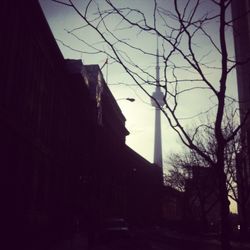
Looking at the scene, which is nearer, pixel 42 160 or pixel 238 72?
pixel 42 160

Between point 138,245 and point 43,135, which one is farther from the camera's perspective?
point 43,135

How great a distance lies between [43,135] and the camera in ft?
82.0

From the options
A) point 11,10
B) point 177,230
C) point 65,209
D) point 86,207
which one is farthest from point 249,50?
point 11,10

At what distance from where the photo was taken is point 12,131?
18.6m

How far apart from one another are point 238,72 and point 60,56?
54556 millimetres

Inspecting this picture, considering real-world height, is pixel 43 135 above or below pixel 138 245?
above

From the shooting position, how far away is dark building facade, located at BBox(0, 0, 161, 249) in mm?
18531

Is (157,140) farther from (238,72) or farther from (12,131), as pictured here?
(12,131)

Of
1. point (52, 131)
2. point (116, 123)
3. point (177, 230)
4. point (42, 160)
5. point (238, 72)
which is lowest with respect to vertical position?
point (177, 230)

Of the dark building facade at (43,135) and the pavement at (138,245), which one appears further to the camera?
the pavement at (138,245)

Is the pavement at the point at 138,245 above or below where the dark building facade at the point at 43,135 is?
below

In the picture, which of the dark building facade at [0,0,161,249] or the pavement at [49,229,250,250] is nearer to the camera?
the dark building facade at [0,0,161,249]

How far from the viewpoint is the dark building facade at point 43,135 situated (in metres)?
18.5

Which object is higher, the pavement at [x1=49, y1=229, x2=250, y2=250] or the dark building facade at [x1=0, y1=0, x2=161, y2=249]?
the dark building facade at [x1=0, y1=0, x2=161, y2=249]
